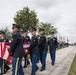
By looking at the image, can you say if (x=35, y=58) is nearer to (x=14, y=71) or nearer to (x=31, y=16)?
(x=14, y=71)

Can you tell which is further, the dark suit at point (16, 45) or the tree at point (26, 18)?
the tree at point (26, 18)

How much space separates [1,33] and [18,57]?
2617 mm

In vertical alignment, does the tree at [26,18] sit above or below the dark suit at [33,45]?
above

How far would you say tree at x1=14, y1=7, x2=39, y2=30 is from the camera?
52394 mm

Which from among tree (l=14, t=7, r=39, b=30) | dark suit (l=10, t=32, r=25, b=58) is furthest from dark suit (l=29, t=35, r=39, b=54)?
tree (l=14, t=7, r=39, b=30)

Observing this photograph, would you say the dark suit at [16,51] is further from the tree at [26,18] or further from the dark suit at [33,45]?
the tree at [26,18]

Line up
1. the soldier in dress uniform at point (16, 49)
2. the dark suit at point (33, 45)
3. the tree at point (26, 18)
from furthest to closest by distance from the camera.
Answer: the tree at point (26, 18) < the dark suit at point (33, 45) < the soldier in dress uniform at point (16, 49)

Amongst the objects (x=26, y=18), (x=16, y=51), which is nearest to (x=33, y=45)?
(x=16, y=51)

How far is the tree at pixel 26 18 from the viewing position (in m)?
52.4

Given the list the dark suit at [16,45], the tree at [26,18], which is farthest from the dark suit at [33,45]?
the tree at [26,18]

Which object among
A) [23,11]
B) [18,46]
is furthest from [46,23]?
[18,46]

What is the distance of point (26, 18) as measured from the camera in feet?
175

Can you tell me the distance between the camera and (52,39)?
15070 mm

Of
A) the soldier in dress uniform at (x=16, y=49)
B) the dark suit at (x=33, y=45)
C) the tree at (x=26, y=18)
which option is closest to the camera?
the soldier in dress uniform at (x=16, y=49)
